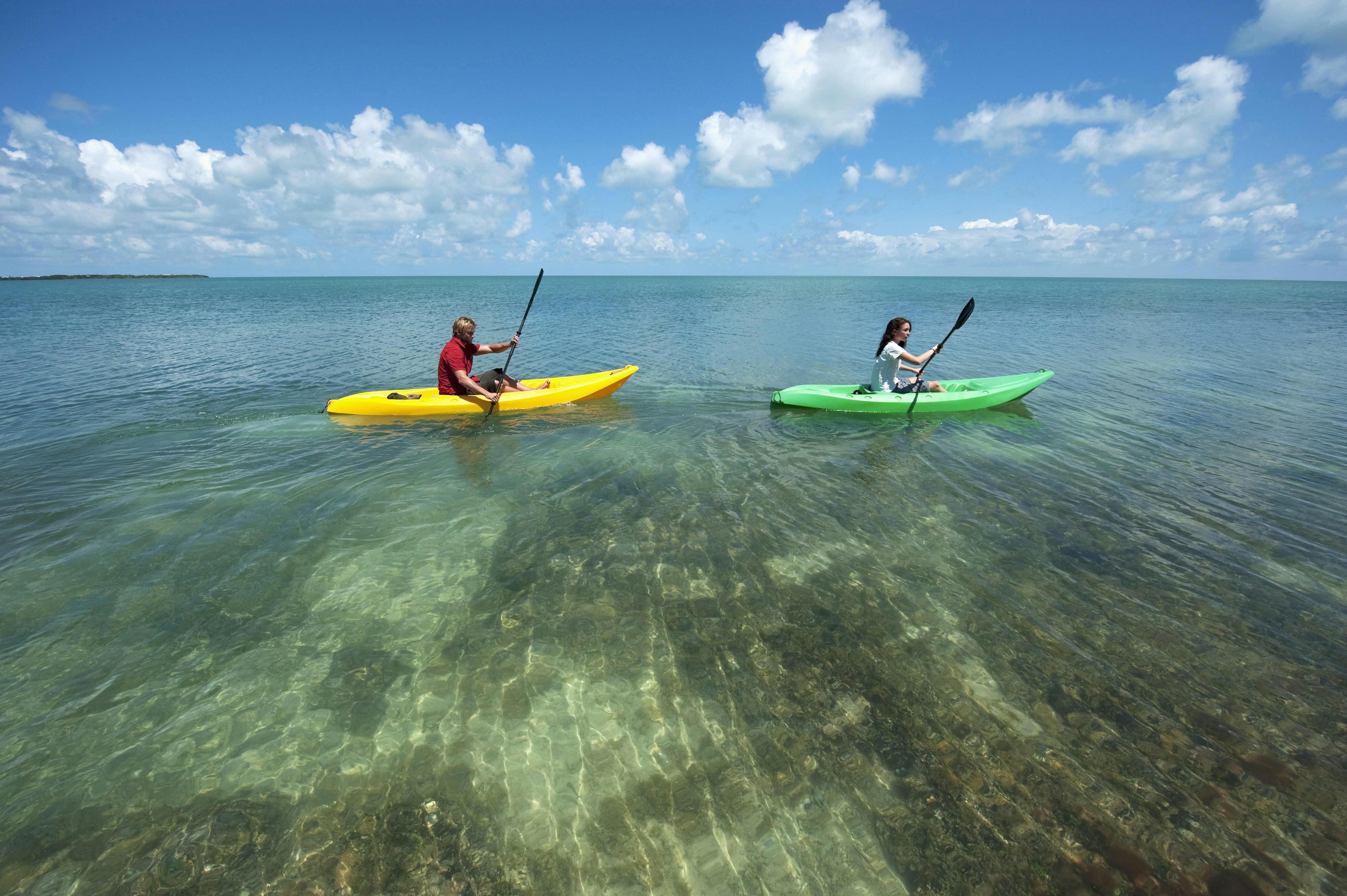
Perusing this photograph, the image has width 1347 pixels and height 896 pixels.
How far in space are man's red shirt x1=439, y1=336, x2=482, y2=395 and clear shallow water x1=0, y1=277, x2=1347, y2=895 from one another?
4.98ft

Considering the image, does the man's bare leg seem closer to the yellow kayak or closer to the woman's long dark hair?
the yellow kayak

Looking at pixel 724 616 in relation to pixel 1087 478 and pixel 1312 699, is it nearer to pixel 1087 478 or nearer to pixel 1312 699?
Answer: pixel 1312 699

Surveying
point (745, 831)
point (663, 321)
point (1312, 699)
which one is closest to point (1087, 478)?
point (1312, 699)

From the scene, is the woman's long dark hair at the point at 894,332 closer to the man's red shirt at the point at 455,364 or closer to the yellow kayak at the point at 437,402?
the yellow kayak at the point at 437,402

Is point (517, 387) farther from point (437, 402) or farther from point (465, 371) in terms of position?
point (437, 402)

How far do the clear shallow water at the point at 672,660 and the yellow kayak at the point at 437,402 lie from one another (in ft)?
→ 2.76

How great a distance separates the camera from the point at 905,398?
42.4 ft

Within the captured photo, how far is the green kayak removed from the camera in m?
13.1

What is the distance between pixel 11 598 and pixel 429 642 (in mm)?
4965

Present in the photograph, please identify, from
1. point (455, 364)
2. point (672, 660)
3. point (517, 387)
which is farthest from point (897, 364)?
point (455, 364)

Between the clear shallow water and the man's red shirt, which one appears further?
the man's red shirt

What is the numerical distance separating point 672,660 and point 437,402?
9.92 m

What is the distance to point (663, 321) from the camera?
39344 millimetres

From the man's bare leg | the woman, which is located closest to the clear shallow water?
the man's bare leg
